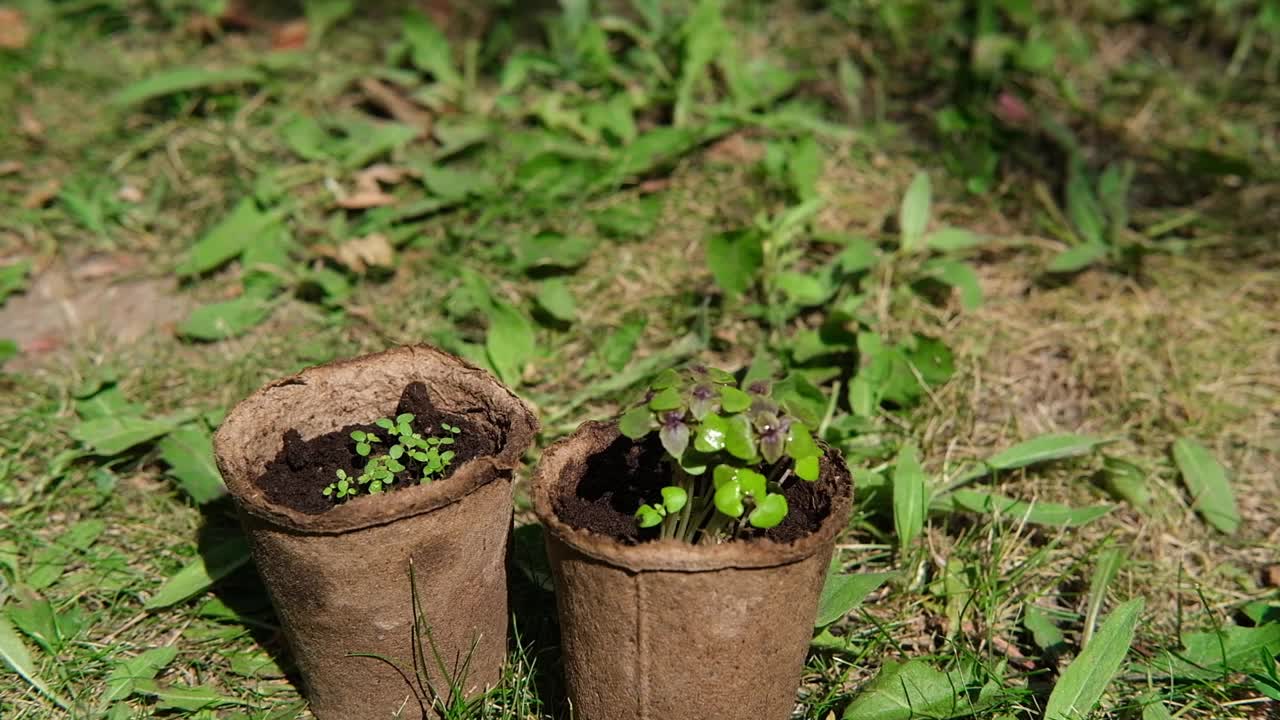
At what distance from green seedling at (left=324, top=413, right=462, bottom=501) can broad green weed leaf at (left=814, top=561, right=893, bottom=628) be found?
28.4 inches

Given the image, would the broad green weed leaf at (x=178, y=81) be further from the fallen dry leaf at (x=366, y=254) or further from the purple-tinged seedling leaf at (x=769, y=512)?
the purple-tinged seedling leaf at (x=769, y=512)

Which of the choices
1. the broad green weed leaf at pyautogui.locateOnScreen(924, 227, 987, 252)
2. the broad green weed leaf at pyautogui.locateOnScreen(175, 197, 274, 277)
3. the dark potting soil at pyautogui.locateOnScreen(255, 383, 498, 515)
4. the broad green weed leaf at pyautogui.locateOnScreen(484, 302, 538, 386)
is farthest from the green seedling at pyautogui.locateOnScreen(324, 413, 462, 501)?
the broad green weed leaf at pyautogui.locateOnScreen(924, 227, 987, 252)

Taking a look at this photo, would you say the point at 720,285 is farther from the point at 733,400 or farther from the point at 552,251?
the point at 733,400

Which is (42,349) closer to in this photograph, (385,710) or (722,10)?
(385,710)

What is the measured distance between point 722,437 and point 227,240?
215 centimetres

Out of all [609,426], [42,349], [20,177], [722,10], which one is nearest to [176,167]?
[20,177]

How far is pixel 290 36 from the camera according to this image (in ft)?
14.0

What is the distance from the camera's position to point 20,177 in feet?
12.3

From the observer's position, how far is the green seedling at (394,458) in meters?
1.92

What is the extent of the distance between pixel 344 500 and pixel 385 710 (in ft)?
1.24

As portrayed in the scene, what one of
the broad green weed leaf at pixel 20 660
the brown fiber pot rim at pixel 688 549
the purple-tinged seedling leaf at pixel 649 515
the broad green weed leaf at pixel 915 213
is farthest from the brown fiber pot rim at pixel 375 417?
the broad green weed leaf at pixel 915 213

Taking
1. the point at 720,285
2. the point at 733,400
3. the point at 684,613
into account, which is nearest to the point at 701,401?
the point at 733,400

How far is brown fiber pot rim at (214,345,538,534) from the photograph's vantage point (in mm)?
1767

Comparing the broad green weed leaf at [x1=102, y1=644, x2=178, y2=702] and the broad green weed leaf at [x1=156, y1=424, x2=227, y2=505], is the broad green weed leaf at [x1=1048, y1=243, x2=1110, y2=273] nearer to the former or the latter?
the broad green weed leaf at [x1=156, y1=424, x2=227, y2=505]
